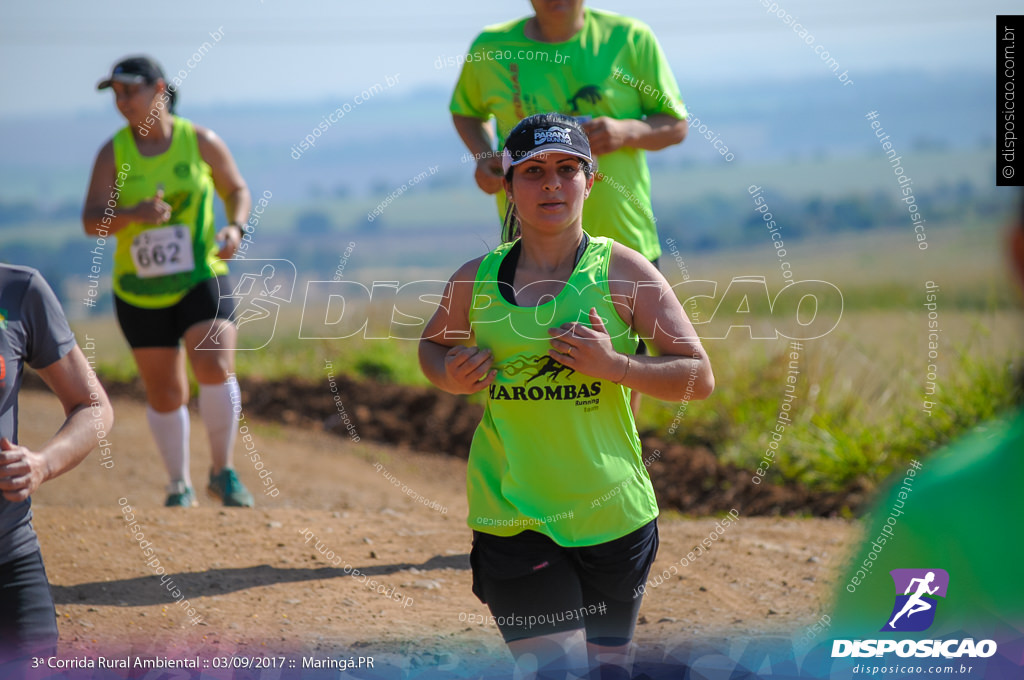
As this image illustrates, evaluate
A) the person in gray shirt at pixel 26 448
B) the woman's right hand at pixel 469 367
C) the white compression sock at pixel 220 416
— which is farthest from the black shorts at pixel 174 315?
the woman's right hand at pixel 469 367

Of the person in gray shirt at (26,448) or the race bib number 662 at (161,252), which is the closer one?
the person in gray shirt at (26,448)

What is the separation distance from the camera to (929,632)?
4.40ft

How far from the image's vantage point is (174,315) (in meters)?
5.17

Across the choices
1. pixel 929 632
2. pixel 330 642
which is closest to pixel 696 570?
pixel 330 642

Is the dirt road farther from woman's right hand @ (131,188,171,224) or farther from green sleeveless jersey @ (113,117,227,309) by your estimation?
woman's right hand @ (131,188,171,224)

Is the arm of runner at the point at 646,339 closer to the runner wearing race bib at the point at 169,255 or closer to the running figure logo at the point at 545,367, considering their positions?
the running figure logo at the point at 545,367

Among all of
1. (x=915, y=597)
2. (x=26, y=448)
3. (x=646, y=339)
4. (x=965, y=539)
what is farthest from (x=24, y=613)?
(x=965, y=539)

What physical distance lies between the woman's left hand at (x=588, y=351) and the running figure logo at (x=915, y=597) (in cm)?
120

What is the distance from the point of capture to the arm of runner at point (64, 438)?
2.45 m

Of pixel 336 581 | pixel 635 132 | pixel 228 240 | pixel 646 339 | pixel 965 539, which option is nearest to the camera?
pixel 965 539

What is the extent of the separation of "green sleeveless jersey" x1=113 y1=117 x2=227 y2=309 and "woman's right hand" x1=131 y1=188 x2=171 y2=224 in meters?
0.09

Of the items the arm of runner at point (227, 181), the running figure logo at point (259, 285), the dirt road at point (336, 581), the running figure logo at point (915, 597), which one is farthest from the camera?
the arm of runner at point (227, 181)

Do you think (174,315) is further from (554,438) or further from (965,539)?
(965,539)

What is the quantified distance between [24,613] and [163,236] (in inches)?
113
